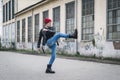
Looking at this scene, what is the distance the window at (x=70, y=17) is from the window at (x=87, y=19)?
72.0 inches

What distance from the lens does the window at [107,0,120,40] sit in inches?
649

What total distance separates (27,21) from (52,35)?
1032 inches

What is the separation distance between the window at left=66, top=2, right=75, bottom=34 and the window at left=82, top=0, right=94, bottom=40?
1.83 m

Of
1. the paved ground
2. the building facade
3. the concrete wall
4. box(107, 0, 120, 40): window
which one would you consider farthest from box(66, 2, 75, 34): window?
the concrete wall

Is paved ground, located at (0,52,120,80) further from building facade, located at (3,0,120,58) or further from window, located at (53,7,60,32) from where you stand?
window, located at (53,7,60,32)

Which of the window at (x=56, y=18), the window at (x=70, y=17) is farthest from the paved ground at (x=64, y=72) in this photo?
the window at (x=56, y=18)

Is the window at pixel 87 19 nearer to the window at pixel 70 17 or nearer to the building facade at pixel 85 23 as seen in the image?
the building facade at pixel 85 23

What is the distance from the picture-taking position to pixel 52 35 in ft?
28.6

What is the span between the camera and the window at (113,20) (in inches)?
649

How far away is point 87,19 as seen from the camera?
19.9 m

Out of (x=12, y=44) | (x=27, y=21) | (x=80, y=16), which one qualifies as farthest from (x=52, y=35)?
(x=12, y=44)

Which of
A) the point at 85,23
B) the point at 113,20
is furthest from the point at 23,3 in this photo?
the point at 113,20

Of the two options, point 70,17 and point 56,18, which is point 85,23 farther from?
point 56,18

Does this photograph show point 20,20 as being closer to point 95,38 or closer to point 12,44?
point 12,44
